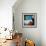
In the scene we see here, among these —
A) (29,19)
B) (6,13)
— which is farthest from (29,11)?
(6,13)

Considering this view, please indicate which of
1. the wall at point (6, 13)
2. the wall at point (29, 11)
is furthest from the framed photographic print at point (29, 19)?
the wall at point (6, 13)

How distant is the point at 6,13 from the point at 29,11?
174cm

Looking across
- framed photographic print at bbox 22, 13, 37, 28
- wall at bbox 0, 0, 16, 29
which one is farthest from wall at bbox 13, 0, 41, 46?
wall at bbox 0, 0, 16, 29

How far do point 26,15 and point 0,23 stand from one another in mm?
1785

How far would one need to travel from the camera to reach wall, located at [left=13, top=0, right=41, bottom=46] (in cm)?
599

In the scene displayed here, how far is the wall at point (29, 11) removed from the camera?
5.99m

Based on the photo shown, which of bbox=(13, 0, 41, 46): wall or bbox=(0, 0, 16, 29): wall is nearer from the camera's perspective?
bbox=(0, 0, 16, 29): wall

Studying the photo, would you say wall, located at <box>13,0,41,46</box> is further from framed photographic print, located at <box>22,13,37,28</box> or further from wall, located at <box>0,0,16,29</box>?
wall, located at <box>0,0,16,29</box>

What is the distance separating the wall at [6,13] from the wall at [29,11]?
141cm

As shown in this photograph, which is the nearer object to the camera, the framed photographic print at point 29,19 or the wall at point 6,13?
the wall at point 6,13

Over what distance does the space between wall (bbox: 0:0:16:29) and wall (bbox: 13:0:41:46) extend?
4.62 feet

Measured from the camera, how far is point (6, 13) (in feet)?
14.9

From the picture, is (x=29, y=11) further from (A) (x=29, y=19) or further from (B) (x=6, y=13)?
(B) (x=6, y=13)

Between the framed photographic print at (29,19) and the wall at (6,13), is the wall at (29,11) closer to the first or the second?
the framed photographic print at (29,19)
